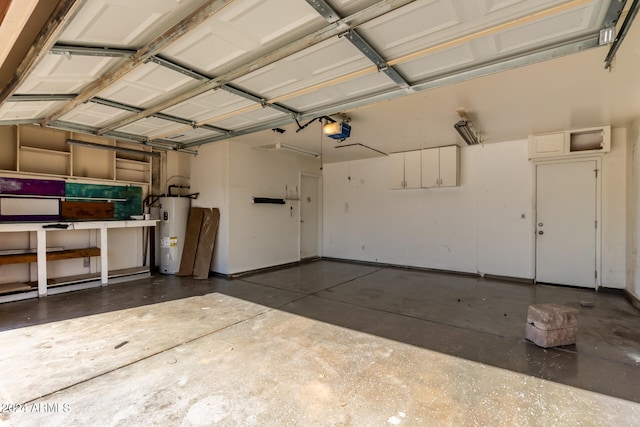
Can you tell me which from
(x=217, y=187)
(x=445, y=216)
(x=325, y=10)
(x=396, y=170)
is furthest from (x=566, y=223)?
(x=217, y=187)

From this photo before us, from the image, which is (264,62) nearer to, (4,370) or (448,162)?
(4,370)

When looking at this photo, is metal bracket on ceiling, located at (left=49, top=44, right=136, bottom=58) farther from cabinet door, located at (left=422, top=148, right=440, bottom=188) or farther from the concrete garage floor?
cabinet door, located at (left=422, top=148, right=440, bottom=188)

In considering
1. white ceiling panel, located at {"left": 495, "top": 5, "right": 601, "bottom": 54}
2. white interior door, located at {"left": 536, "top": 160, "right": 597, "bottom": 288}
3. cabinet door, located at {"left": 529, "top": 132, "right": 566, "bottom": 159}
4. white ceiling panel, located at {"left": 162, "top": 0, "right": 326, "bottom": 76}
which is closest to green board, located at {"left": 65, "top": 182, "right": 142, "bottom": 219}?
white ceiling panel, located at {"left": 162, "top": 0, "right": 326, "bottom": 76}

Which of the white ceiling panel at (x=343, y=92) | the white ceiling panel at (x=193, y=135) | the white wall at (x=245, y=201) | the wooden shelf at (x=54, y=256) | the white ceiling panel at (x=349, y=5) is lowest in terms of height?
the wooden shelf at (x=54, y=256)

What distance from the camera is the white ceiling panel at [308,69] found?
7.63 feet

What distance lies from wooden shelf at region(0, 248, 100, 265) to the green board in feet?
2.65

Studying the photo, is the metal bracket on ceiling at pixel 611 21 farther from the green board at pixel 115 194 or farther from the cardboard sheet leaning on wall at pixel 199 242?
the green board at pixel 115 194

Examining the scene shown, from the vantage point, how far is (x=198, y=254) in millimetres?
5867

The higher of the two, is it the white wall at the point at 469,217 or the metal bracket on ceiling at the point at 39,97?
the metal bracket on ceiling at the point at 39,97

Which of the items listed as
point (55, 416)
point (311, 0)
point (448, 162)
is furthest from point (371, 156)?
point (55, 416)

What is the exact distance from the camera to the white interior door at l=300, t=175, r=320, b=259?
759 centimetres

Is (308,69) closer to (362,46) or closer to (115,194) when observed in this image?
(362,46)

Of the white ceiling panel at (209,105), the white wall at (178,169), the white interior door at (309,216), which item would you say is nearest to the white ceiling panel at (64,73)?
the white ceiling panel at (209,105)

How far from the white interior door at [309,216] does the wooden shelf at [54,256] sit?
423cm
